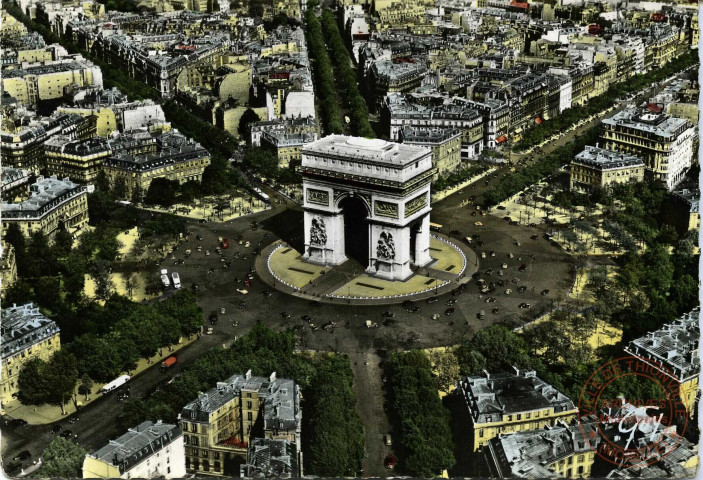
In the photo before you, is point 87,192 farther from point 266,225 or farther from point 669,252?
point 669,252

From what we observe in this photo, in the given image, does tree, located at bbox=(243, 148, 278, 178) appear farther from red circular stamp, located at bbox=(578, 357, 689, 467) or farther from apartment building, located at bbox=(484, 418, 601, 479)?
apartment building, located at bbox=(484, 418, 601, 479)

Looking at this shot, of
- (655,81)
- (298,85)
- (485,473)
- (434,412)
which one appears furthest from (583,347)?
(655,81)

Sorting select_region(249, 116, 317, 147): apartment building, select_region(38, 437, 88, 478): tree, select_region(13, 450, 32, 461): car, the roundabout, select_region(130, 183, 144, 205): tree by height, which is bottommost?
select_region(13, 450, 32, 461): car

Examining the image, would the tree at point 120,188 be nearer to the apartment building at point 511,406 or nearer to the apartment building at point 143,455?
the apartment building at point 143,455

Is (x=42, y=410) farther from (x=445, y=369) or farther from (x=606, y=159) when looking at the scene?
(x=606, y=159)

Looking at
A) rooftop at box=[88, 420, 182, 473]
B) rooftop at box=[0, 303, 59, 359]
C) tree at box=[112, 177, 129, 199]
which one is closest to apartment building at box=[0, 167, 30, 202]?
tree at box=[112, 177, 129, 199]

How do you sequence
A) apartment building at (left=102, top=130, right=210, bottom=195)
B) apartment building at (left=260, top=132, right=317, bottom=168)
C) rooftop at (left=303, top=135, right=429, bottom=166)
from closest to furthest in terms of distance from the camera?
rooftop at (left=303, top=135, right=429, bottom=166), apartment building at (left=102, top=130, right=210, bottom=195), apartment building at (left=260, top=132, right=317, bottom=168)

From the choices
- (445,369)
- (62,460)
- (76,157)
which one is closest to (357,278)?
(445,369)
